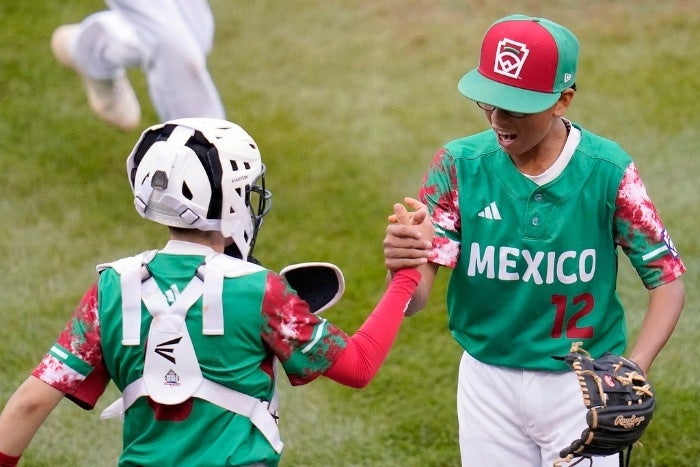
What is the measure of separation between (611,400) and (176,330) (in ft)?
4.30

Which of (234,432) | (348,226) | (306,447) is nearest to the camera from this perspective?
(234,432)

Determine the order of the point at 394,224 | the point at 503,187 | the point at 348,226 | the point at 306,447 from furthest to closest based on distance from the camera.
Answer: the point at 348,226
the point at 306,447
the point at 503,187
the point at 394,224

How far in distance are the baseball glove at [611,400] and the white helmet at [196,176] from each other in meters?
1.12

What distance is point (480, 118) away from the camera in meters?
9.36

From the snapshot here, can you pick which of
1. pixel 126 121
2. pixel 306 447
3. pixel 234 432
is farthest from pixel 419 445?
pixel 126 121

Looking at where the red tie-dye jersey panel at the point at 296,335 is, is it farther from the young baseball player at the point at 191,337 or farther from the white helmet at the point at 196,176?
the white helmet at the point at 196,176

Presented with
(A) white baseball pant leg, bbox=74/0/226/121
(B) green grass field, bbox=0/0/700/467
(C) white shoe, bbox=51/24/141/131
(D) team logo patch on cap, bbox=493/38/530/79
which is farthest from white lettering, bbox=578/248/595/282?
(C) white shoe, bbox=51/24/141/131

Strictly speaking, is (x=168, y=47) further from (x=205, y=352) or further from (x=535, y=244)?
(x=205, y=352)

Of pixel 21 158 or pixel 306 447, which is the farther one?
pixel 21 158

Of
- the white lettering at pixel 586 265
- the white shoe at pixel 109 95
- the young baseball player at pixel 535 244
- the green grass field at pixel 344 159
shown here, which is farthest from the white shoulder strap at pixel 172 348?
the white shoe at pixel 109 95

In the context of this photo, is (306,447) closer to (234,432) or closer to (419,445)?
(419,445)

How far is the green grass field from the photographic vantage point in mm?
6051

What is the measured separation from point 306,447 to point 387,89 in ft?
15.5

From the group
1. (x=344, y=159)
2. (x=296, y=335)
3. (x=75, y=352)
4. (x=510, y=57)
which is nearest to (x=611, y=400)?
(x=296, y=335)
